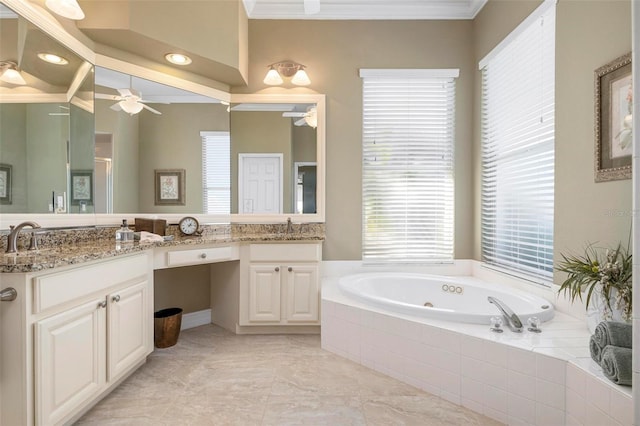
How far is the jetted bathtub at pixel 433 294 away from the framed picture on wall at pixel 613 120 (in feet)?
2.93

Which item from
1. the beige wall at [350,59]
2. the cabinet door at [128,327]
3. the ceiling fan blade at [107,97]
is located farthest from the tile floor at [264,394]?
the ceiling fan blade at [107,97]

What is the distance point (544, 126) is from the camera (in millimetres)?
2354

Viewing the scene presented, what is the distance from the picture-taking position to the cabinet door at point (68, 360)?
1423 mm

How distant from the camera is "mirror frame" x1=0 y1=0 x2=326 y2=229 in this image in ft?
6.41

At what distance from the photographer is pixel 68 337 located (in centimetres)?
156

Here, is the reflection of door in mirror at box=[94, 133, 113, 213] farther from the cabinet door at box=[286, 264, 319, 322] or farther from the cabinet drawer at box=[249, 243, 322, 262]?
the cabinet door at box=[286, 264, 319, 322]

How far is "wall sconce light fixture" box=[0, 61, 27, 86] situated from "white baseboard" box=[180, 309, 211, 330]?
2.08 m

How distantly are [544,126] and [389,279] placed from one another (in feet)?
5.52

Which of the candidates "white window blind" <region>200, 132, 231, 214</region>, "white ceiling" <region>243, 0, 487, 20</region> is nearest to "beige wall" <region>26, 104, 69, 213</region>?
"white window blind" <region>200, 132, 231, 214</region>

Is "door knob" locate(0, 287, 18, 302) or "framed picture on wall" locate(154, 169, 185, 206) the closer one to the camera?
"door knob" locate(0, 287, 18, 302)

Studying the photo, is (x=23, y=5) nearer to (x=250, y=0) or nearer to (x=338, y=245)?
(x=250, y=0)

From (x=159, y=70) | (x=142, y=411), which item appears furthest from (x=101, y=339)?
(x=159, y=70)

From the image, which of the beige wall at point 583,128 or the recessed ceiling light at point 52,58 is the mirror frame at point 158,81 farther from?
the beige wall at point 583,128

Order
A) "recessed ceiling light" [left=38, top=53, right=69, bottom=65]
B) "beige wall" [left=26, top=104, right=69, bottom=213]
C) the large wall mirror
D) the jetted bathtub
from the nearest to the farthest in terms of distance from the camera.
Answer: the large wall mirror, "beige wall" [left=26, top=104, right=69, bottom=213], "recessed ceiling light" [left=38, top=53, right=69, bottom=65], the jetted bathtub
